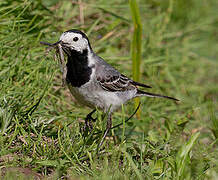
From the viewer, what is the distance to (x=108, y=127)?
4547 mm

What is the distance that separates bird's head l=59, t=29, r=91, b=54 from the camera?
4121 mm

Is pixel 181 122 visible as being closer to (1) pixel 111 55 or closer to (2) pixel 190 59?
(1) pixel 111 55

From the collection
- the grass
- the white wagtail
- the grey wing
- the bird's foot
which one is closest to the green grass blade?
the grass

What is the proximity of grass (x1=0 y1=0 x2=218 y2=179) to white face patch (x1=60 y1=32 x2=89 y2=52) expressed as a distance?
0.45 m

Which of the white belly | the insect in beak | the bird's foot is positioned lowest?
the bird's foot

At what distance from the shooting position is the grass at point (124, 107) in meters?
3.69

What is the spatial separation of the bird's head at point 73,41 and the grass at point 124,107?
0.43m

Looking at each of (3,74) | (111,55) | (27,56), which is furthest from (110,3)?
(3,74)

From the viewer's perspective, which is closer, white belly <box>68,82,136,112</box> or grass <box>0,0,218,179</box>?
grass <box>0,0,218,179</box>

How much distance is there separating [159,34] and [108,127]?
302 centimetres

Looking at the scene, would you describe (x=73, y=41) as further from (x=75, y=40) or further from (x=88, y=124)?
(x=88, y=124)

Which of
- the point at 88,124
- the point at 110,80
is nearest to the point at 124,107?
the point at 88,124

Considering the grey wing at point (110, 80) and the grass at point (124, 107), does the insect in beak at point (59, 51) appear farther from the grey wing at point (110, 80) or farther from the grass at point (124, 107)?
the grey wing at point (110, 80)

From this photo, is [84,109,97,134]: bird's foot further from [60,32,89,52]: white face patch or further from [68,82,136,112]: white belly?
[60,32,89,52]: white face patch
